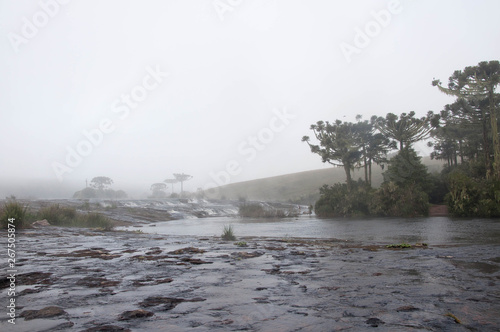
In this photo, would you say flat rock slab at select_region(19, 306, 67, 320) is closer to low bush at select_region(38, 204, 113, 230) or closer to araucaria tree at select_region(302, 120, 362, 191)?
low bush at select_region(38, 204, 113, 230)

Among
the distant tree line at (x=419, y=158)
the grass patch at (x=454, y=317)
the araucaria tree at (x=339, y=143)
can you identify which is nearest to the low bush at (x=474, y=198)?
the distant tree line at (x=419, y=158)

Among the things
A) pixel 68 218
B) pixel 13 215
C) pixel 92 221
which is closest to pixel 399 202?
pixel 92 221

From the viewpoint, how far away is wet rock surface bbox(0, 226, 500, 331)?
127 inches

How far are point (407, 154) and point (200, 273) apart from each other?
34.4m

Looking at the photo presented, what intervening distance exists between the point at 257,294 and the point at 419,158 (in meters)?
35.9

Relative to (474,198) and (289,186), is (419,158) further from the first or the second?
(289,186)

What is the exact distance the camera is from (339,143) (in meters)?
43.4

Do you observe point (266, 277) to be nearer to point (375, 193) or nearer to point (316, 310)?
point (316, 310)

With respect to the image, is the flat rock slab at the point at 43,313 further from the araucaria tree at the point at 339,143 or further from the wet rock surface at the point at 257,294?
the araucaria tree at the point at 339,143

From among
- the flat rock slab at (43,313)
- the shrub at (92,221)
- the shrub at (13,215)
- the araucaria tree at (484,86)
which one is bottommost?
the shrub at (92,221)

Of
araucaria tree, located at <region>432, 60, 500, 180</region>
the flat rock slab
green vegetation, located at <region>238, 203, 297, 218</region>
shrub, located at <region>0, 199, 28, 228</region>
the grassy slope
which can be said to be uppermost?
araucaria tree, located at <region>432, 60, 500, 180</region>

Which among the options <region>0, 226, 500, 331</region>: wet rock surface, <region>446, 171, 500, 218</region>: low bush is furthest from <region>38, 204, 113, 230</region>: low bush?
<region>446, 171, 500, 218</region>: low bush

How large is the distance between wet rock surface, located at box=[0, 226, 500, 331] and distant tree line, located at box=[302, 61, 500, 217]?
22.9 metres

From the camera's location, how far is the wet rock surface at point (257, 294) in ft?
10.6
